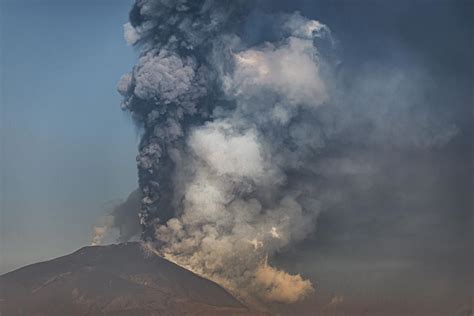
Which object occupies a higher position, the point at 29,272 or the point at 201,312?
the point at 29,272

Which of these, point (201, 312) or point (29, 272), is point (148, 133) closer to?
point (201, 312)

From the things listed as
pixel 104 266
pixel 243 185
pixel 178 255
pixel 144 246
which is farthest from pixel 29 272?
pixel 243 185

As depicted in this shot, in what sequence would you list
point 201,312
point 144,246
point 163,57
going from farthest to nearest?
point 201,312 → point 144,246 → point 163,57

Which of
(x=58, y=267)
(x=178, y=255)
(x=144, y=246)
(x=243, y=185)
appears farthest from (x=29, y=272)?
(x=243, y=185)

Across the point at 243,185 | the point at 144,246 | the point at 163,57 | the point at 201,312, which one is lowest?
the point at 201,312

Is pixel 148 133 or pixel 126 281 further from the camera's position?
pixel 126 281

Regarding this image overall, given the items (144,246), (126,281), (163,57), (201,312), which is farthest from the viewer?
(126,281)

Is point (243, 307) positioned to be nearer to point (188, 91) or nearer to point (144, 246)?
point (144, 246)
